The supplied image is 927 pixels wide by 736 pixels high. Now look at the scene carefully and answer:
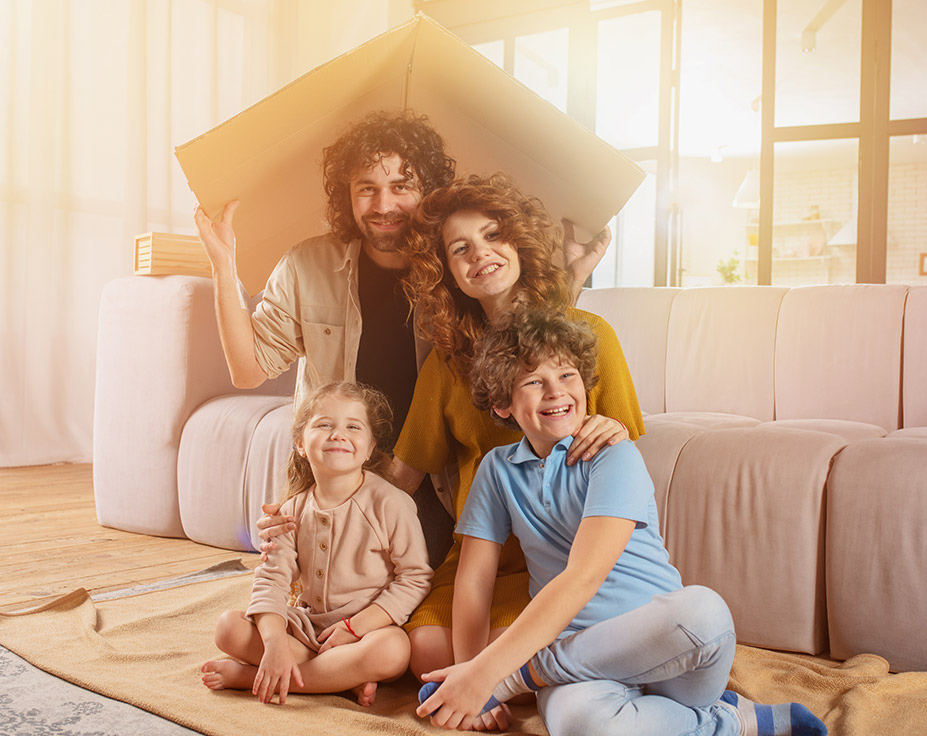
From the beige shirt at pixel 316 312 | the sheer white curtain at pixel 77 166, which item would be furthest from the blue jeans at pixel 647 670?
the sheer white curtain at pixel 77 166

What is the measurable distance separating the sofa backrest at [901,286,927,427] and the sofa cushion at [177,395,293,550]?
142 cm

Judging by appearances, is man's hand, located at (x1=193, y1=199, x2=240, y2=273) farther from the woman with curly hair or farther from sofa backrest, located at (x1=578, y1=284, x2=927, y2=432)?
sofa backrest, located at (x1=578, y1=284, x2=927, y2=432)

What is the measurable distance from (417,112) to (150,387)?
1433 millimetres

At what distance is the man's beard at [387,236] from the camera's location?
113cm

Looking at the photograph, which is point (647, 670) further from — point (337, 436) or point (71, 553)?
point (71, 553)

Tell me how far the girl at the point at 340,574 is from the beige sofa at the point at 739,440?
0.57 m

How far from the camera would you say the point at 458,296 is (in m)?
1.12

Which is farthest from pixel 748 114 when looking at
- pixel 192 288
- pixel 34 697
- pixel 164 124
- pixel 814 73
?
pixel 34 697

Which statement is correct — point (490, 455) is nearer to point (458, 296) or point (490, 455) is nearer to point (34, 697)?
point (458, 296)

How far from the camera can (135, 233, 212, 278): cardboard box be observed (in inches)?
91.1

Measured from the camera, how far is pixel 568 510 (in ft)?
3.41

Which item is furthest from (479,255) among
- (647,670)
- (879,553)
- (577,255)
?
(879,553)

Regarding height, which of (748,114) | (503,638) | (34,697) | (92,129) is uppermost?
(748,114)

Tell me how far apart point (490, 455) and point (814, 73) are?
10.8ft
